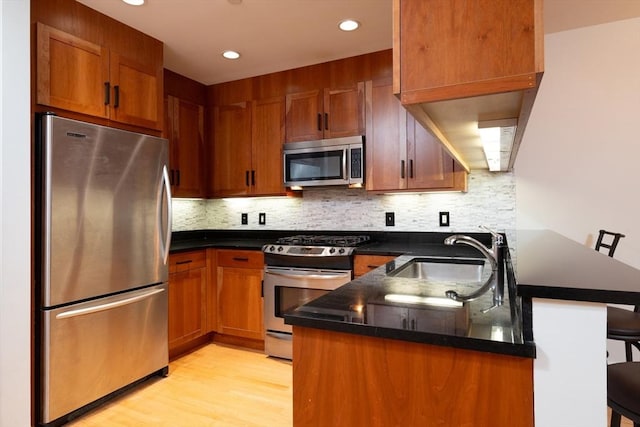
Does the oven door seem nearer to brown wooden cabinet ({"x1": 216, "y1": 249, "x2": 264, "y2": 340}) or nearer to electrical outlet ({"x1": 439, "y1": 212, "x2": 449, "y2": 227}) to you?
brown wooden cabinet ({"x1": 216, "y1": 249, "x2": 264, "y2": 340})

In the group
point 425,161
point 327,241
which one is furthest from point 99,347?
point 425,161

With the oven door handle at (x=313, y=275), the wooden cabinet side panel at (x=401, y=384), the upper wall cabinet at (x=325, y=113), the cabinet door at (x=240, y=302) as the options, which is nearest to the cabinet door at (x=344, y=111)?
the upper wall cabinet at (x=325, y=113)

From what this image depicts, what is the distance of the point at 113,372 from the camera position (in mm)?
2363

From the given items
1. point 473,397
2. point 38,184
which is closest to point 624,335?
point 473,397

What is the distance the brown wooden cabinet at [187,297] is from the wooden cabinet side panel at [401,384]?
7.34ft

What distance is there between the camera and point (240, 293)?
10.8ft

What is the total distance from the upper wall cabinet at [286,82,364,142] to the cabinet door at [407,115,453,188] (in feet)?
1.43

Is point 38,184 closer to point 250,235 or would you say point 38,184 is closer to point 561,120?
point 250,235

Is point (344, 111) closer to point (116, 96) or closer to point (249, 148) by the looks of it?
point (249, 148)

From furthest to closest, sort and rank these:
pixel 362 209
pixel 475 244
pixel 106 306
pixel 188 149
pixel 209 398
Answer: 1. pixel 188 149
2. pixel 362 209
3. pixel 209 398
4. pixel 106 306
5. pixel 475 244

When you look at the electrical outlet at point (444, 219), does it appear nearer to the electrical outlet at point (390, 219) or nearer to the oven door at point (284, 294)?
the electrical outlet at point (390, 219)

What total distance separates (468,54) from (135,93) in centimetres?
237

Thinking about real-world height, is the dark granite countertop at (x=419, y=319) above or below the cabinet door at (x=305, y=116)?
below

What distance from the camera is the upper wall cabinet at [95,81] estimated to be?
6.84 ft
